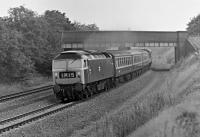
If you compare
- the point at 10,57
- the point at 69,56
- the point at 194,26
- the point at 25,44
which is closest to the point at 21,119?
the point at 69,56

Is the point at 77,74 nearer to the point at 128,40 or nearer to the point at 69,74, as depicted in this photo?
the point at 69,74

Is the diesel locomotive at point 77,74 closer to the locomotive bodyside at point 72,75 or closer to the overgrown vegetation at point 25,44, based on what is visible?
the locomotive bodyside at point 72,75

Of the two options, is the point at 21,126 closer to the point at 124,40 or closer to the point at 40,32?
the point at 40,32

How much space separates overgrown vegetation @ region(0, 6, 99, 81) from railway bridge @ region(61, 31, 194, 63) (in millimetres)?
17766

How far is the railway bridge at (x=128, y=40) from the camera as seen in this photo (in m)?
77.1

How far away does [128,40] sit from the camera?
79000mm

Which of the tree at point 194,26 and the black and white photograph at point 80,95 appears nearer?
the black and white photograph at point 80,95

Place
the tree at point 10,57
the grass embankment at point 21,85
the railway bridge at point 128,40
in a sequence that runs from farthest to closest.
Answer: the railway bridge at point 128,40 → the tree at point 10,57 → the grass embankment at point 21,85

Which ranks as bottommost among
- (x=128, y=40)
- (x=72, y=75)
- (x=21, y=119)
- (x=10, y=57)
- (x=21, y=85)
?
(x=21, y=85)

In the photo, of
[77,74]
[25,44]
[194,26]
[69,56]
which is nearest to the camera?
[77,74]

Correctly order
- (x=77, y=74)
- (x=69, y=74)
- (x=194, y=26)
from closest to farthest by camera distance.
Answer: (x=77, y=74) → (x=69, y=74) → (x=194, y=26)

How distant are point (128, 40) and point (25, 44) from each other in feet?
123

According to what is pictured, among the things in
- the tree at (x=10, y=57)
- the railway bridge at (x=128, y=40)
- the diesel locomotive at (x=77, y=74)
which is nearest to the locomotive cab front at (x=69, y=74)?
the diesel locomotive at (x=77, y=74)

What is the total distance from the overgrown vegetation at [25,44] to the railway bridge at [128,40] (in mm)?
17766
